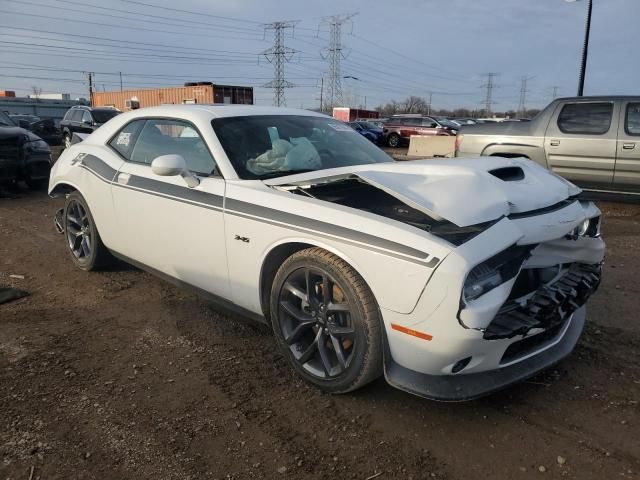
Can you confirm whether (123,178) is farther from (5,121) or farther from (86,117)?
(86,117)

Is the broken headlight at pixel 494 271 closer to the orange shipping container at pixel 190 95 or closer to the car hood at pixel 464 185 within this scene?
the car hood at pixel 464 185

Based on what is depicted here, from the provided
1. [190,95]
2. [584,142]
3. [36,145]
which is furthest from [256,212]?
[190,95]

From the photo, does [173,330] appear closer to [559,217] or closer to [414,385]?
[414,385]

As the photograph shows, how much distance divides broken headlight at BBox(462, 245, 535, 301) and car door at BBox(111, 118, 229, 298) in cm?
159

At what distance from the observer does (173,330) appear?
11.8 feet

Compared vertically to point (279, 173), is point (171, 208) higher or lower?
lower

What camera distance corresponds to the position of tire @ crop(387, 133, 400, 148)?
2712cm

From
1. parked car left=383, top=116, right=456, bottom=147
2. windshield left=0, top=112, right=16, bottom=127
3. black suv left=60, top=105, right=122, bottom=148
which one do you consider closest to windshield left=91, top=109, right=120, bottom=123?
black suv left=60, top=105, right=122, bottom=148

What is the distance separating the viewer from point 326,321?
275cm

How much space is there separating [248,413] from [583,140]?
7.12 m

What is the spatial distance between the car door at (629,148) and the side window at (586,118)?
207mm

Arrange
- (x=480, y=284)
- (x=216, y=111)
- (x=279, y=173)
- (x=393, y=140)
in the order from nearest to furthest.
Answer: (x=480, y=284), (x=279, y=173), (x=216, y=111), (x=393, y=140)

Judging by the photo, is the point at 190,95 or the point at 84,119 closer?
the point at 84,119

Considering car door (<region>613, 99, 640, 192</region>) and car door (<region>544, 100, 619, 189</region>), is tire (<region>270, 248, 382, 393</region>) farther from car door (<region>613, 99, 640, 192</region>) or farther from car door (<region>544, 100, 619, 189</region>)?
car door (<region>613, 99, 640, 192</region>)
